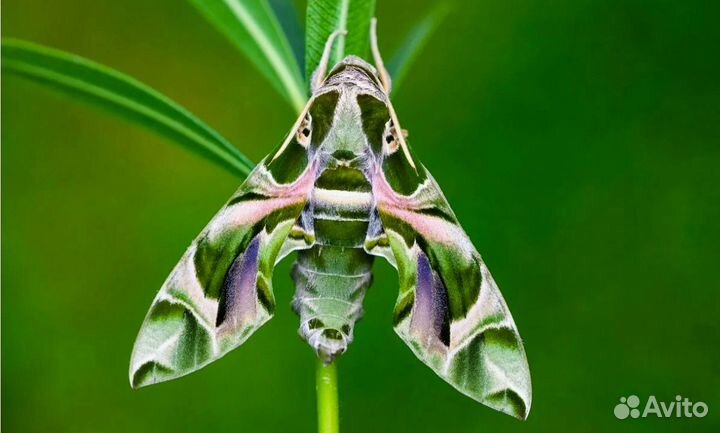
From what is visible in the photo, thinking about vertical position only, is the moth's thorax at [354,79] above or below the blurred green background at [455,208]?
below

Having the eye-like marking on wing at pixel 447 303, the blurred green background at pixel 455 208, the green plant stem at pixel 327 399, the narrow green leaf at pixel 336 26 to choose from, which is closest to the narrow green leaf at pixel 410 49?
the narrow green leaf at pixel 336 26

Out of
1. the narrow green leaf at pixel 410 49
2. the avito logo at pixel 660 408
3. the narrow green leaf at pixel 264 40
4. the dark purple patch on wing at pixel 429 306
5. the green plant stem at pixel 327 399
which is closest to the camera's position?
the green plant stem at pixel 327 399

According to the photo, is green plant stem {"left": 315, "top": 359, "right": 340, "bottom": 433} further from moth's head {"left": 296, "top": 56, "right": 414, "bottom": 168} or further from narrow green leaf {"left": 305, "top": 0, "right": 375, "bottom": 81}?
narrow green leaf {"left": 305, "top": 0, "right": 375, "bottom": 81}

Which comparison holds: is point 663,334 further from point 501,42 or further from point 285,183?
point 285,183

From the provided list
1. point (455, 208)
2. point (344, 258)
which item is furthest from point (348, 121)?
point (455, 208)

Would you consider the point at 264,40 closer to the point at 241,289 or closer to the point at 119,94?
the point at 119,94

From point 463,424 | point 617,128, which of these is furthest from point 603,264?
point 463,424

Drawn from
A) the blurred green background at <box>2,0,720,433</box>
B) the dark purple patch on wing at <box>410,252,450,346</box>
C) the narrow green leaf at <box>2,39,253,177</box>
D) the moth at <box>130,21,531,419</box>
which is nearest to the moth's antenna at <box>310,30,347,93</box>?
the moth at <box>130,21,531,419</box>

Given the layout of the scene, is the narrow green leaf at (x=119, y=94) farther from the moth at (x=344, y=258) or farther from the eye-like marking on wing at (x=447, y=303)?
the eye-like marking on wing at (x=447, y=303)
